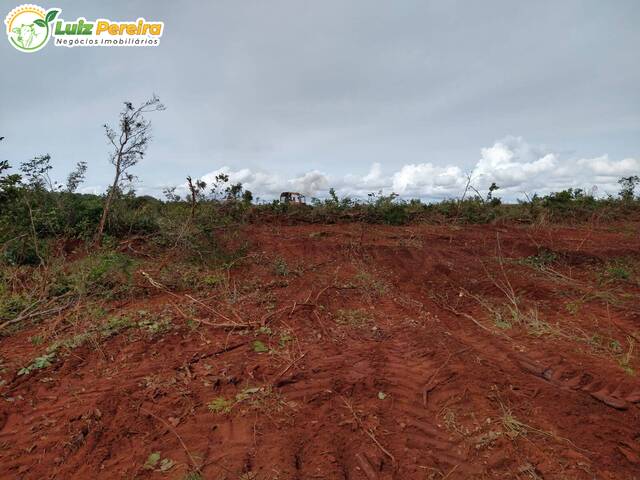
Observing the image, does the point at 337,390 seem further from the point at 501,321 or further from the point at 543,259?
the point at 543,259

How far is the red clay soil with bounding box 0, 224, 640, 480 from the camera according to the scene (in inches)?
83.1

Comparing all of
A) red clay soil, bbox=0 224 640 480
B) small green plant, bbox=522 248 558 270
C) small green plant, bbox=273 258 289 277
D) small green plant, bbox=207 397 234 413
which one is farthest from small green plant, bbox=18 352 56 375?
small green plant, bbox=522 248 558 270

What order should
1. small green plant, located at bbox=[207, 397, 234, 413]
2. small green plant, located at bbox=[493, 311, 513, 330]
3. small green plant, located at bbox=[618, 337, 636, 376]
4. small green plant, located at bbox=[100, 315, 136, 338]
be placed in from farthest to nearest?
small green plant, located at bbox=[493, 311, 513, 330]
small green plant, located at bbox=[100, 315, 136, 338]
small green plant, located at bbox=[618, 337, 636, 376]
small green plant, located at bbox=[207, 397, 234, 413]

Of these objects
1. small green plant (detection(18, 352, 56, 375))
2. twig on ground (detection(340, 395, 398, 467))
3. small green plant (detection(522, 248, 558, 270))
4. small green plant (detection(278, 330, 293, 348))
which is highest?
small green plant (detection(522, 248, 558, 270))

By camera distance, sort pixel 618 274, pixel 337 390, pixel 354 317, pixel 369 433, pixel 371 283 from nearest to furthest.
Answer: pixel 369 433
pixel 337 390
pixel 354 317
pixel 371 283
pixel 618 274

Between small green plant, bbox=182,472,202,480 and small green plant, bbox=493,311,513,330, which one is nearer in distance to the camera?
small green plant, bbox=182,472,202,480

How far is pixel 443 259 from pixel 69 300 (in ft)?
19.7

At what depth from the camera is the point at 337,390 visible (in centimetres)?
272

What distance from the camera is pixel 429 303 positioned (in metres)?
4.88

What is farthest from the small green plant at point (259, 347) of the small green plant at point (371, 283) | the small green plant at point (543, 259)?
the small green plant at point (543, 259)

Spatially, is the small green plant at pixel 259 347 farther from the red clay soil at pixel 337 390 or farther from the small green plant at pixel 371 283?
the small green plant at pixel 371 283

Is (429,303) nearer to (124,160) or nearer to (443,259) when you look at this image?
(443,259)

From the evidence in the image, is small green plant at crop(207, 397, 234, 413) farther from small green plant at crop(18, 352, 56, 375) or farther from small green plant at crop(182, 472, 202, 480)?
small green plant at crop(18, 352, 56, 375)

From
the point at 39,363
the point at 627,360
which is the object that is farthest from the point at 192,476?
the point at 627,360
